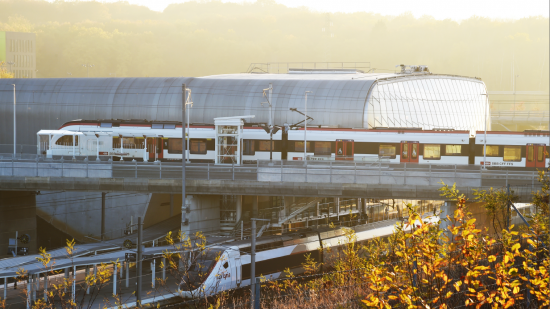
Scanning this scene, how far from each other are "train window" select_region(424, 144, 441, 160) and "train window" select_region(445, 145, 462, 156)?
A: 2.23 ft

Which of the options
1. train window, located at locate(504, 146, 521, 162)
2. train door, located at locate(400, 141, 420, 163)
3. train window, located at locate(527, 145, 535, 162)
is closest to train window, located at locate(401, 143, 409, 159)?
train door, located at locate(400, 141, 420, 163)

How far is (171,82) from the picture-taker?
78000 millimetres

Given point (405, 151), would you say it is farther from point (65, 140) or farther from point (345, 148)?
point (65, 140)

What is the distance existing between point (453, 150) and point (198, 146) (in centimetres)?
2332

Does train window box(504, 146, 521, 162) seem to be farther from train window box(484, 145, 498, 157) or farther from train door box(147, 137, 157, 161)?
train door box(147, 137, 157, 161)

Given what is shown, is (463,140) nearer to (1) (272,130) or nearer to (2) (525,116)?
(1) (272,130)

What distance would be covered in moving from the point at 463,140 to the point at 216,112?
119 ft

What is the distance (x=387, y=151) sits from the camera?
4891 centimetres

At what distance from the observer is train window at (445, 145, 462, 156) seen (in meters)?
48.3

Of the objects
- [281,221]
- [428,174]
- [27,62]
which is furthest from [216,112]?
[27,62]

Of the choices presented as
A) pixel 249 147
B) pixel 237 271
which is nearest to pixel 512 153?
pixel 249 147

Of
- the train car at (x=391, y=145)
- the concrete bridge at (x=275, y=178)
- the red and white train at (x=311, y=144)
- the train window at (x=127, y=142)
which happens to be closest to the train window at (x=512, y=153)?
the red and white train at (x=311, y=144)

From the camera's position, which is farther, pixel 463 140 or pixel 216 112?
pixel 216 112

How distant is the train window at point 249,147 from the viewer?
5169 centimetres
